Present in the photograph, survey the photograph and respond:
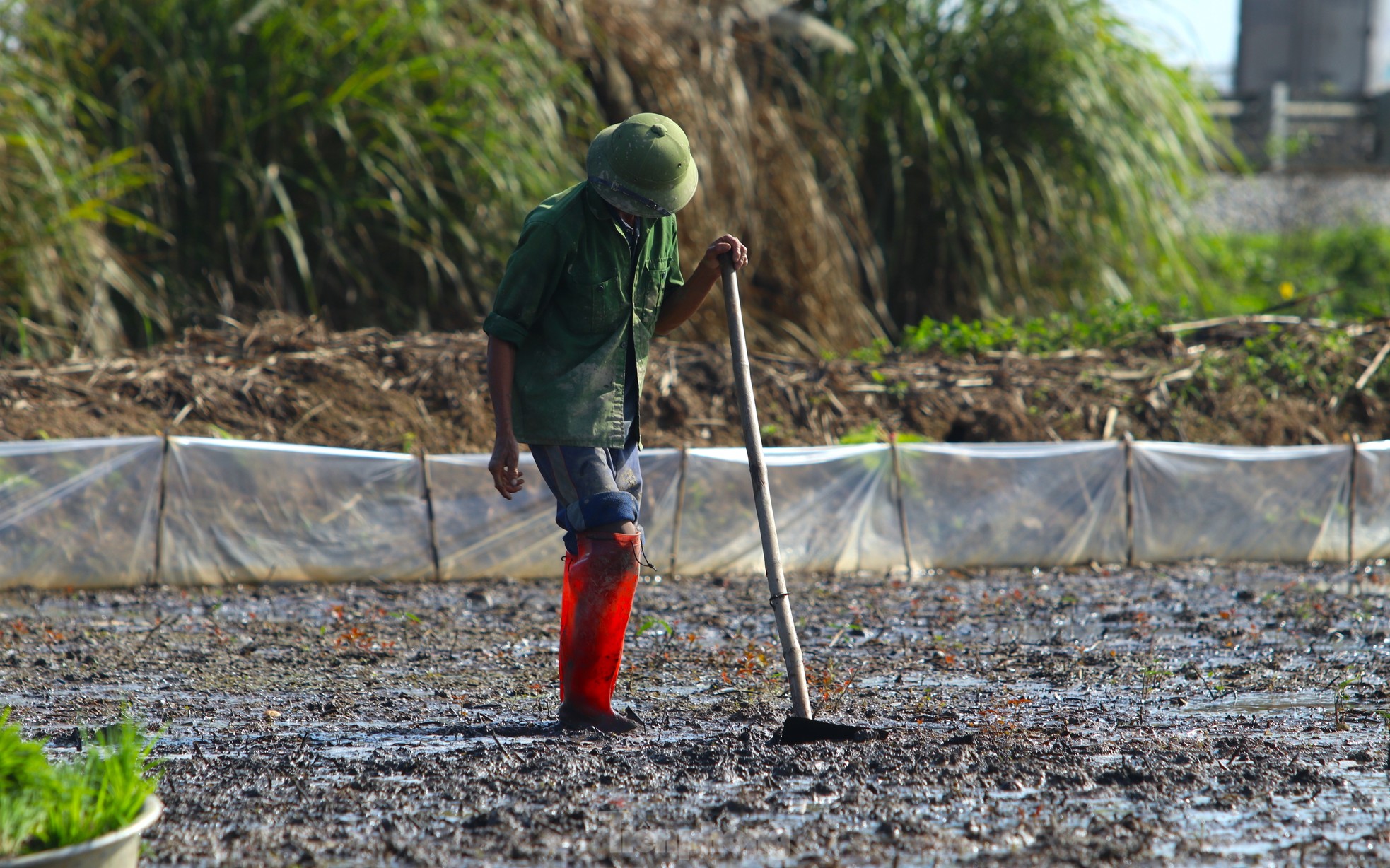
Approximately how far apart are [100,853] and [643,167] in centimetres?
204

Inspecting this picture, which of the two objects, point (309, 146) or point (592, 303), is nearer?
point (592, 303)

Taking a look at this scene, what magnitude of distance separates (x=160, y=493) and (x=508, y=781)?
155 inches

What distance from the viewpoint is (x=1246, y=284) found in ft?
53.1

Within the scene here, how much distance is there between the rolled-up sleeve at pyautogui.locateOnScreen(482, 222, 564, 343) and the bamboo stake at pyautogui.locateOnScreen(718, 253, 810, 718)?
1.54 ft

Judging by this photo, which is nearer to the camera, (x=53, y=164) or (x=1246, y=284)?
(x=53, y=164)

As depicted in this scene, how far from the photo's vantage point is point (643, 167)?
3.40 m

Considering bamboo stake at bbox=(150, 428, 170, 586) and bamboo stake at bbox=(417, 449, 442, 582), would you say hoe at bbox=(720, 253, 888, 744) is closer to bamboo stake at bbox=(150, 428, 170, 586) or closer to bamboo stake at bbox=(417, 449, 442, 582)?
bamboo stake at bbox=(417, 449, 442, 582)

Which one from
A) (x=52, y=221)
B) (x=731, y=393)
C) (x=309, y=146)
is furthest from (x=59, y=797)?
(x=309, y=146)

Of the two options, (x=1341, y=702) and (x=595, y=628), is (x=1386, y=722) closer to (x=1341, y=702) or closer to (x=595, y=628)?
(x=1341, y=702)

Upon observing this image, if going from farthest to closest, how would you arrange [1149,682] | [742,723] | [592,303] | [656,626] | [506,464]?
[656,626] < [1149,682] < [742,723] < [592,303] < [506,464]

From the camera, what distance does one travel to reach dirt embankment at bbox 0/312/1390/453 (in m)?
7.48

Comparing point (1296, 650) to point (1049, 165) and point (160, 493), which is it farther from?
point (1049, 165)

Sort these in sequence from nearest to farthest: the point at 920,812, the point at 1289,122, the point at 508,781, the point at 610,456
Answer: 1. the point at 920,812
2. the point at 508,781
3. the point at 610,456
4. the point at 1289,122

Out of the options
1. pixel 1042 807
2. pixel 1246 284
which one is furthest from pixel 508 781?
pixel 1246 284
